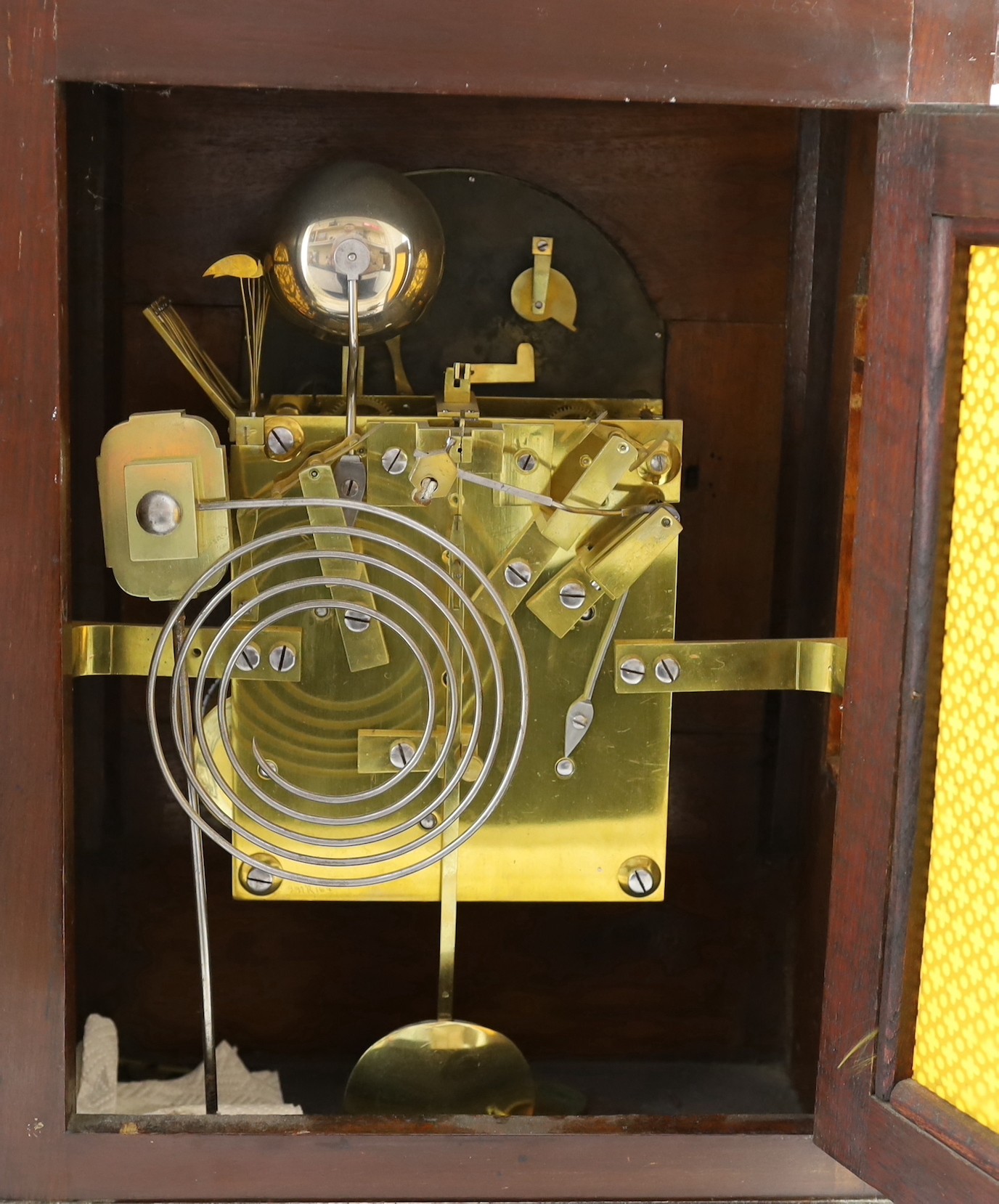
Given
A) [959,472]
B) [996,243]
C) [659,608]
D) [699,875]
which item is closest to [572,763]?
[659,608]

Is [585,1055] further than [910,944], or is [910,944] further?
[585,1055]

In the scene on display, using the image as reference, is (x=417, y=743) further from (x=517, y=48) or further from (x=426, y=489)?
(x=517, y=48)

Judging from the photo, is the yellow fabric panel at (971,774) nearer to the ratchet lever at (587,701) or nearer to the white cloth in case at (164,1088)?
the ratchet lever at (587,701)

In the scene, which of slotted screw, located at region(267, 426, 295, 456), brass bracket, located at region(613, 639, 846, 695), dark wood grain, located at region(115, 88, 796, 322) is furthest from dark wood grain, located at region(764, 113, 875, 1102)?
slotted screw, located at region(267, 426, 295, 456)

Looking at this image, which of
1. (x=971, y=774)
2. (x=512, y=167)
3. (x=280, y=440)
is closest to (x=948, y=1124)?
(x=971, y=774)

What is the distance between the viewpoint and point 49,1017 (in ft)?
3.30

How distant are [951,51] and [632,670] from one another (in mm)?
516

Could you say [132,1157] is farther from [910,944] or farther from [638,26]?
[638,26]

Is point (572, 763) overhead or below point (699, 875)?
overhead

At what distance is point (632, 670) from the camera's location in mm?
1155

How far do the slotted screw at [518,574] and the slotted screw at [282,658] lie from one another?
0.60 feet

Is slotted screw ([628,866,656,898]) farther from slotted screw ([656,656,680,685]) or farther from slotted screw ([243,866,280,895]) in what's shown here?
slotted screw ([243,866,280,895])

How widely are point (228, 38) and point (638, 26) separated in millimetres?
271

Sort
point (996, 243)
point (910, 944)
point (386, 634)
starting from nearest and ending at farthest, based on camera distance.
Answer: point (996, 243), point (910, 944), point (386, 634)
